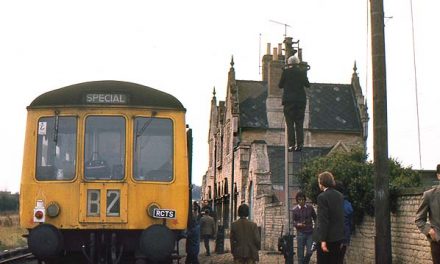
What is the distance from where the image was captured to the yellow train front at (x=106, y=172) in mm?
10695

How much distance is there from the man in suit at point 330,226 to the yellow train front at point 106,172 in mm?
2473

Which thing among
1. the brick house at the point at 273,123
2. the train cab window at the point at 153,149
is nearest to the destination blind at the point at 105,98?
the train cab window at the point at 153,149

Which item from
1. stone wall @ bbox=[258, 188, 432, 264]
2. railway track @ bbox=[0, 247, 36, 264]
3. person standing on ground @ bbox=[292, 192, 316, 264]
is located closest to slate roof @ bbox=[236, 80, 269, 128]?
railway track @ bbox=[0, 247, 36, 264]

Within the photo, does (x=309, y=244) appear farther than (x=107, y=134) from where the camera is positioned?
Yes

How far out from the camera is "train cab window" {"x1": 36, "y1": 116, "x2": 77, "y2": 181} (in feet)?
35.9

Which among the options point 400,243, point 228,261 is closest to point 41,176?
point 400,243

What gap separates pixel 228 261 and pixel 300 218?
571 cm

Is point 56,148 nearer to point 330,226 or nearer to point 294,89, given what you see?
point 330,226

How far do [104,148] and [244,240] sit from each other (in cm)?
264

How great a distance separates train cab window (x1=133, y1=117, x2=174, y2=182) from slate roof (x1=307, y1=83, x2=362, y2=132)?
32.5 meters

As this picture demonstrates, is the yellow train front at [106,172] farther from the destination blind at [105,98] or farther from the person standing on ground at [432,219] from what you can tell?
the person standing on ground at [432,219]

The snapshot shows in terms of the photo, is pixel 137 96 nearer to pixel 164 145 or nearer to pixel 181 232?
pixel 164 145

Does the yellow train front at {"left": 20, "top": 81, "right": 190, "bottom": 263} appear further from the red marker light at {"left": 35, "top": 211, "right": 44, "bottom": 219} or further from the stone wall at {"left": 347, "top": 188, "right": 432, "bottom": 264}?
the stone wall at {"left": 347, "top": 188, "right": 432, "bottom": 264}

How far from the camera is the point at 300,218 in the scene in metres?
13.9
